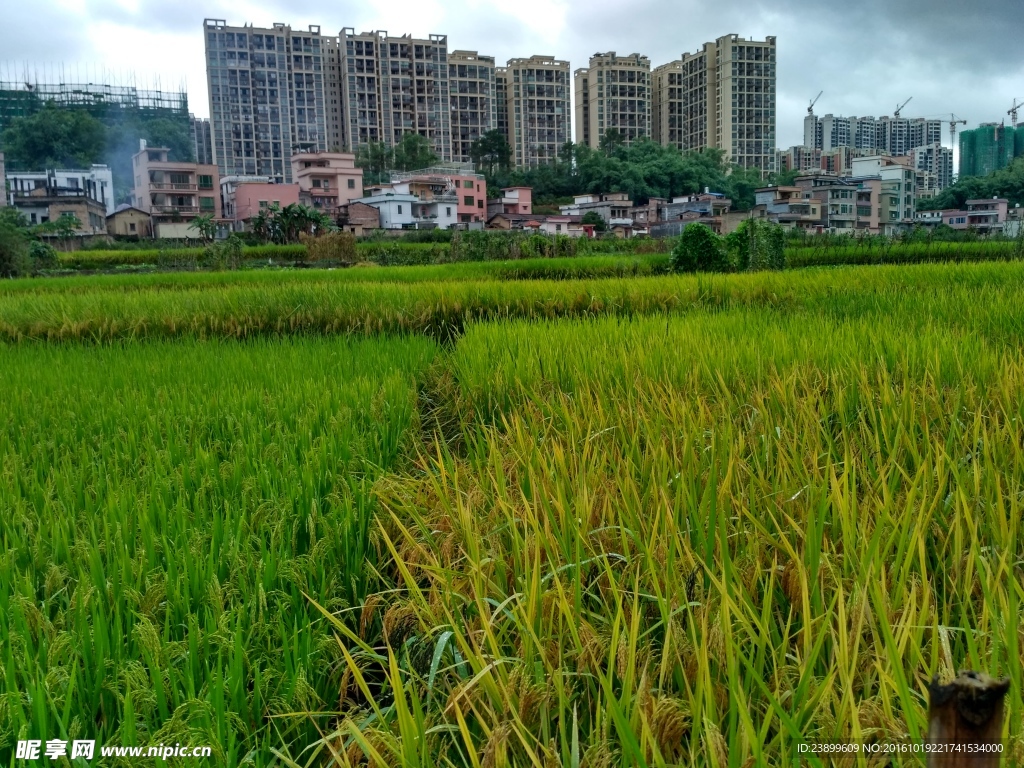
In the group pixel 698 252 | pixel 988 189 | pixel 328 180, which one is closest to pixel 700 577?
pixel 698 252

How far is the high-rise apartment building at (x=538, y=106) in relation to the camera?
8100 centimetres

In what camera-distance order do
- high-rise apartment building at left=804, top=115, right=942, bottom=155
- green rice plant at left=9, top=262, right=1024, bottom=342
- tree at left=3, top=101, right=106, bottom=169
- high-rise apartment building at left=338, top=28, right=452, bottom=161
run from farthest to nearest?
high-rise apartment building at left=804, top=115, right=942, bottom=155 → high-rise apartment building at left=338, top=28, right=452, bottom=161 → tree at left=3, top=101, right=106, bottom=169 → green rice plant at left=9, top=262, right=1024, bottom=342

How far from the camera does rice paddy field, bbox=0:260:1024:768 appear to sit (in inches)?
38.7

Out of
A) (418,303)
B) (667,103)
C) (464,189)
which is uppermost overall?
(667,103)

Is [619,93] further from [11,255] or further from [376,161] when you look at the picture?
[11,255]

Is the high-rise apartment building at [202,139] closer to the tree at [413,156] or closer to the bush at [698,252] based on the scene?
the tree at [413,156]

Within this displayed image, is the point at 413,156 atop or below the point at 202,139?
below

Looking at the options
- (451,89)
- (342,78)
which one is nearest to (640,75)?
(451,89)

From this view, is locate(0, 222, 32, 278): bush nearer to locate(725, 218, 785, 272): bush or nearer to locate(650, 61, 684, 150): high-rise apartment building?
locate(725, 218, 785, 272): bush

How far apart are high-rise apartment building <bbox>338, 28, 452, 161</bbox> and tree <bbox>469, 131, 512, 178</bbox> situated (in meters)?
19.8

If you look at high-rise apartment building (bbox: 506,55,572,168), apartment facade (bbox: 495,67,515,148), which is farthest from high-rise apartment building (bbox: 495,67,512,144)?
high-rise apartment building (bbox: 506,55,572,168)

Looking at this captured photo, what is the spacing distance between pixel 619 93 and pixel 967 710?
295 ft

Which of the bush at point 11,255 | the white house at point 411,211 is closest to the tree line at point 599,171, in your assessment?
the white house at point 411,211

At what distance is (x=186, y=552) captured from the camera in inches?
57.8
